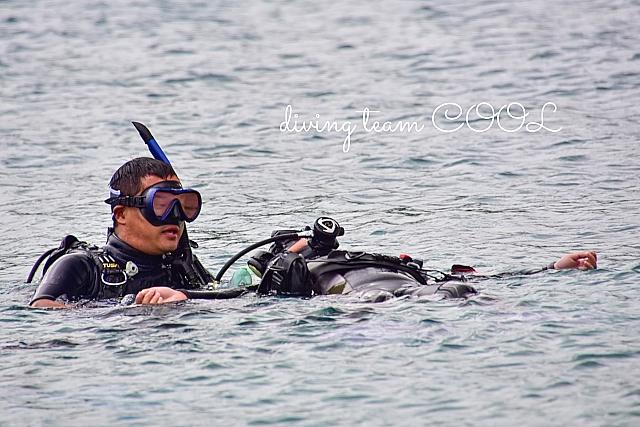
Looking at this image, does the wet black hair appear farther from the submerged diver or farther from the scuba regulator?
the scuba regulator

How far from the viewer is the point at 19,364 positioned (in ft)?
14.9

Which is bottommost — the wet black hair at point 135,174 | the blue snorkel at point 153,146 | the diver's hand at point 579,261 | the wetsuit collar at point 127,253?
the diver's hand at point 579,261

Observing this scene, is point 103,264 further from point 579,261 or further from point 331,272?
point 579,261

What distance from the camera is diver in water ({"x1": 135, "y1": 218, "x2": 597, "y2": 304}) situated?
5020mm

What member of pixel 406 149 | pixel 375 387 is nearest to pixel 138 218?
pixel 375 387

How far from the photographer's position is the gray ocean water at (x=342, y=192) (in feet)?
13.5

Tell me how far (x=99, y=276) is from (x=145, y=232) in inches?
14.3

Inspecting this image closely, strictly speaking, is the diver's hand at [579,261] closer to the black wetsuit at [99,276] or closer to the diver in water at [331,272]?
the diver in water at [331,272]

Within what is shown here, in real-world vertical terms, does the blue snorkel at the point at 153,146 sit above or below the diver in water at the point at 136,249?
above

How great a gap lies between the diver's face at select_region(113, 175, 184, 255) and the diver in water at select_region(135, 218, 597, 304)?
1.37 feet

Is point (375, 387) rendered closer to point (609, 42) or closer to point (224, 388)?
point (224, 388)

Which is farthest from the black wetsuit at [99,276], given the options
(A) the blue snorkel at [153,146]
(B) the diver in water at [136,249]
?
(A) the blue snorkel at [153,146]

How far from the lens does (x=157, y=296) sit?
4.82m

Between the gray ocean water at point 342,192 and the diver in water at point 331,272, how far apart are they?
0.11 m
